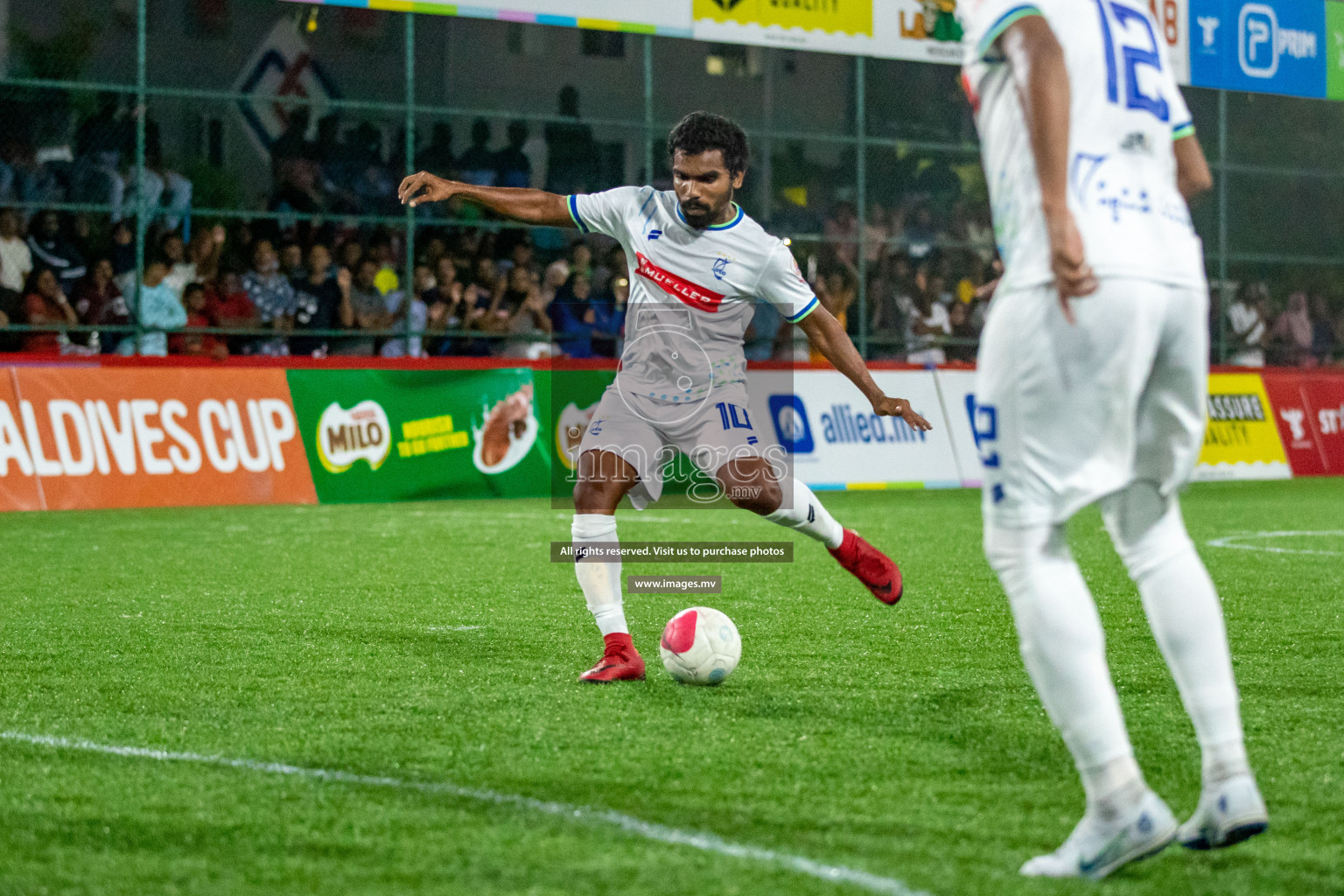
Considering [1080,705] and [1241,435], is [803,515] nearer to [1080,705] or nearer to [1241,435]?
[1080,705]

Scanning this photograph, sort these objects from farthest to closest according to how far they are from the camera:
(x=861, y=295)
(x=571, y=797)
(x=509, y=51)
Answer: (x=509, y=51)
(x=861, y=295)
(x=571, y=797)

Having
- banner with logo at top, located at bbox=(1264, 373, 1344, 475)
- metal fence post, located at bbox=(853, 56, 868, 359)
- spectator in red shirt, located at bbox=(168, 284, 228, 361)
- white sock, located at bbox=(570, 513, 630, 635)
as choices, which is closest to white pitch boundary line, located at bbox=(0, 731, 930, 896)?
white sock, located at bbox=(570, 513, 630, 635)

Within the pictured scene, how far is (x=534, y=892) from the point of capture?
2.87 m

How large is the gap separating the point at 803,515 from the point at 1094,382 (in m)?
2.80

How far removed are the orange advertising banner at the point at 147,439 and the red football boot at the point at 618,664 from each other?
8492 mm

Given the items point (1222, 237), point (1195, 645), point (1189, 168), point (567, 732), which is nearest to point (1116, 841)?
point (1195, 645)

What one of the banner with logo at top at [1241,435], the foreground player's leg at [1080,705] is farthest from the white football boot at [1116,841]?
the banner with logo at top at [1241,435]

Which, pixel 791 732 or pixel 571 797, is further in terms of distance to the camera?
pixel 791 732

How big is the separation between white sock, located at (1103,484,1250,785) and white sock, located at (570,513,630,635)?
2.53m

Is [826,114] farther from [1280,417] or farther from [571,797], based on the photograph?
[571,797]

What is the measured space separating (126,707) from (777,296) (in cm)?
262

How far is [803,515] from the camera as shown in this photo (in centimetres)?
564

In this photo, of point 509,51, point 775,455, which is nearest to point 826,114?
point 509,51

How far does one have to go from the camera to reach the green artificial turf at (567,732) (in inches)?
121
